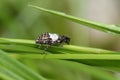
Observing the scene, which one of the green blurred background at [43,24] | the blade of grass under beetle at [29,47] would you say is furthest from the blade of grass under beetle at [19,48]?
the green blurred background at [43,24]

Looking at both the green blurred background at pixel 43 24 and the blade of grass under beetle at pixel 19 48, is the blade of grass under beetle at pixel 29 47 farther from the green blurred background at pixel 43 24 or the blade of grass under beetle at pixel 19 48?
the green blurred background at pixel 43 24

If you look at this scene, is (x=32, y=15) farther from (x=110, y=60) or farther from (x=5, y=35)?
(x=110, y=60)

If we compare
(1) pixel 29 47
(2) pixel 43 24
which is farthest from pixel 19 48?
(2) pixel 43 24

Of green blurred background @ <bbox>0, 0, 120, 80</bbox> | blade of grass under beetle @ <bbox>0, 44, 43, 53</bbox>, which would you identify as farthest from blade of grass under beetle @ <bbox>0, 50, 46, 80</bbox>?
green blurred background @ <bbox>0, 0, 120, 80</bbox>

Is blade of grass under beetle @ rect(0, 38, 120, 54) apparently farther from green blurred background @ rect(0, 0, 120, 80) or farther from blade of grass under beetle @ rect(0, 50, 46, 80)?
green blurred background @ rect(0, 0, 120, 80)

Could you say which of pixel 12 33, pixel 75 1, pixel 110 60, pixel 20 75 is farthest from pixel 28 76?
pixel 75 1

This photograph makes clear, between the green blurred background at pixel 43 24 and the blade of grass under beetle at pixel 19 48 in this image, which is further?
the green blurred background at pixel 43 24

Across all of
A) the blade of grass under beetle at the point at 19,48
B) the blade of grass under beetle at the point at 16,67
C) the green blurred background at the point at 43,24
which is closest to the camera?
the blade of grass under beetle at the point at 16,67

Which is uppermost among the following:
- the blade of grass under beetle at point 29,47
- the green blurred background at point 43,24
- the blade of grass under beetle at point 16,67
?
the green blurred background at point 43,24
